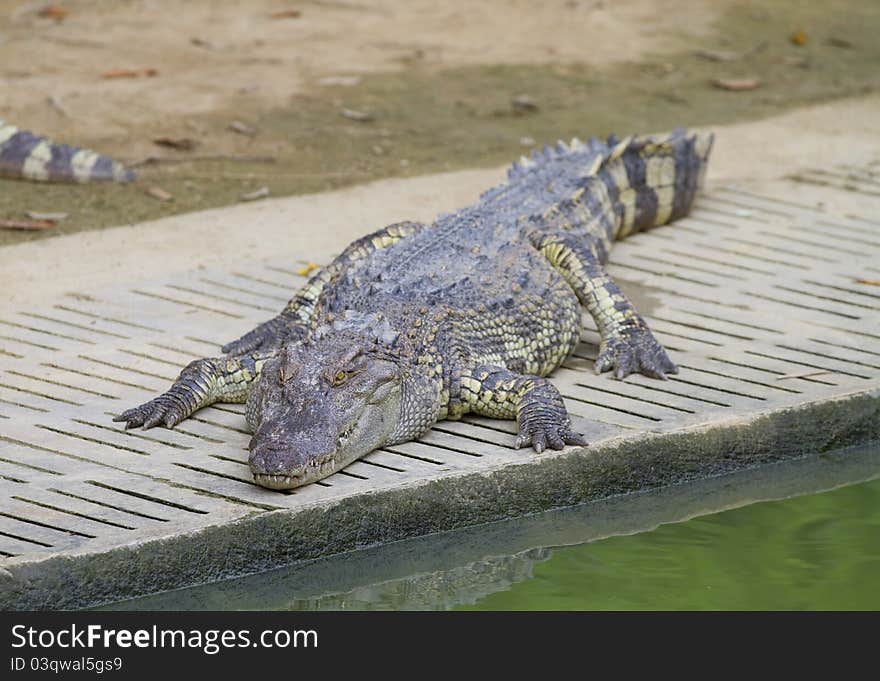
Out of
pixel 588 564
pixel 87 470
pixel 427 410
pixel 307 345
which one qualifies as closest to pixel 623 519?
pixel 588 564

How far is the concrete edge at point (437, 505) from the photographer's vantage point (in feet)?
15.2

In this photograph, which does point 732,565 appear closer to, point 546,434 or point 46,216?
point 546,434

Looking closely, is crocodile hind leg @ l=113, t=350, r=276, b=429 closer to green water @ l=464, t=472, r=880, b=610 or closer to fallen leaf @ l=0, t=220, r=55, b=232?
green water @ l=464, t=472, r=880, b=610

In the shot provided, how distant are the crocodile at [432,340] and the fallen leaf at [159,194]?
2132mm

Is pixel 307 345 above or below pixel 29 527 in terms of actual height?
above

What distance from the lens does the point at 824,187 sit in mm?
8570

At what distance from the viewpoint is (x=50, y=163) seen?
8.80 m

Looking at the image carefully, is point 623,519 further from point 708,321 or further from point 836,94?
point 836,94

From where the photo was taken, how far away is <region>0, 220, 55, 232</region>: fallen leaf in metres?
8.04

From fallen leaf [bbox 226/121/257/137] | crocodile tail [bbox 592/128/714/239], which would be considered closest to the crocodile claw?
crocodile tail [bbox 592/128/714/239]

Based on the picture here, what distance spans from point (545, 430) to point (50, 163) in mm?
4449

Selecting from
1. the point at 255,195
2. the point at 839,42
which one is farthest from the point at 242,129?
the point at 839,42

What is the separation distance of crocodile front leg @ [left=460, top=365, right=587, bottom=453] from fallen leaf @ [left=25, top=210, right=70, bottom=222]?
3316mm

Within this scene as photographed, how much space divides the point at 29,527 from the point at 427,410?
1493 millimetres
